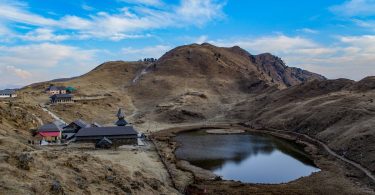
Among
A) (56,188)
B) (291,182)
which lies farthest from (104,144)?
(56,188)

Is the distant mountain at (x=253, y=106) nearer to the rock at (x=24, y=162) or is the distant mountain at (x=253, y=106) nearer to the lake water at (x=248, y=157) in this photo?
the lake water at (x=248, y=157)

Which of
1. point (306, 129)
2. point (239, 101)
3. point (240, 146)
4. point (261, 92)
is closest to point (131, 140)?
point (240, 146)

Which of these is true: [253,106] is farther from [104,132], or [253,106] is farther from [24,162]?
[24,162]

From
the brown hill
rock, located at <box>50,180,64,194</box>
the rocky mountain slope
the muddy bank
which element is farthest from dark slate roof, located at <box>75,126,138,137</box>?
the brown hill

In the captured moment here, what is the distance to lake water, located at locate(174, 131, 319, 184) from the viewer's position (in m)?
66.5

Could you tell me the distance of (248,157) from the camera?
267 feet

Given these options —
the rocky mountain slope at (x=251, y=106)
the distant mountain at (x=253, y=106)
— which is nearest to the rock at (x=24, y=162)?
the rocky mountain slope at (x=251, y=106)

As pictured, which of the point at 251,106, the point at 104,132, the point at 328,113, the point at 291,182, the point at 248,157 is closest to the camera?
the point at 291,182

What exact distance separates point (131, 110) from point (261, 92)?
65.0m

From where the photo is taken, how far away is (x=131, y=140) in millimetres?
78312

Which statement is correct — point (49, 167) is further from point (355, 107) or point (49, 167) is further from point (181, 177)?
point (355, 107)

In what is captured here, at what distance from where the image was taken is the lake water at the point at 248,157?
Result: 218 feet

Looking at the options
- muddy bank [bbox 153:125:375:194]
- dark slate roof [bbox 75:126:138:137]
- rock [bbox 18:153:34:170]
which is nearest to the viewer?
rock [bbox 18:153:34:170]

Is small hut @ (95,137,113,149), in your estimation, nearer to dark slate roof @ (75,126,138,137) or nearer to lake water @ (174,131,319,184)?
dark slate roof @ (75,126,138,137)
